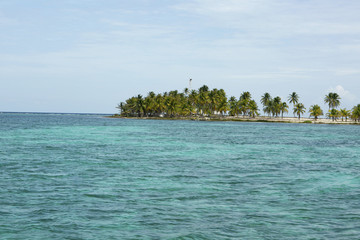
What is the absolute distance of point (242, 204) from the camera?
50.0ft

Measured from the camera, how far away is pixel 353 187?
19.7 m

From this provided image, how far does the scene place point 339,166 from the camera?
95.7 ft

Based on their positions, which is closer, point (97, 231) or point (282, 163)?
point (97, 231)

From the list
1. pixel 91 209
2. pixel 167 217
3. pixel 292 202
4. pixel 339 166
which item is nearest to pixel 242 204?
pixel 292 202

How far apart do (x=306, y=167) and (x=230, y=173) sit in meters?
7.61

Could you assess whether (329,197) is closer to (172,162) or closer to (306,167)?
(306,167)

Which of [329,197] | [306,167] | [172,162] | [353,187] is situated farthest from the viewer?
[172,162]

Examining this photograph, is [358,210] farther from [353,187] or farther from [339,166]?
[339,166]

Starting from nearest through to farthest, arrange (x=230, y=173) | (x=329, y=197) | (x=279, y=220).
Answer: (x=279, y=220) → (x=329, y=197) → (x=230, y=173)

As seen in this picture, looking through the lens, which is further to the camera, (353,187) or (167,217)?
(353,187)


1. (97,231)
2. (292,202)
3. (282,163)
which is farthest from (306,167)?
(97,231)

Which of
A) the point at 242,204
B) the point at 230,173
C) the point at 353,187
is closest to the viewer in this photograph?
the point at 242,204

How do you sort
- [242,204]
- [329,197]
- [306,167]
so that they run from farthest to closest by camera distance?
[306,167] < [329,197] < [242,204]

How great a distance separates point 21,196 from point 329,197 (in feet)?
46.4
